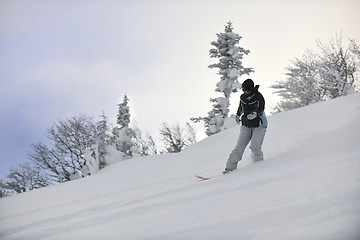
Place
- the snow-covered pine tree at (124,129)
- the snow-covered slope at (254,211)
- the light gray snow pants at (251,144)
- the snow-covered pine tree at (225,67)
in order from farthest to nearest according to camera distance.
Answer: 1. the snow-covered pine tree at (124,129)
2. the snow-covered pine tree at (225,67)
3. the light gray snow pants at (251,144)
4. the snow-covered slope at (254,211)

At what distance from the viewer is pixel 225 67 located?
1967 centimetres

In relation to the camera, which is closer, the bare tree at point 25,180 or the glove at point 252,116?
the glove at point 252,116

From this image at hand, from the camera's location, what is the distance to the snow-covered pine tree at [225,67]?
1911cm

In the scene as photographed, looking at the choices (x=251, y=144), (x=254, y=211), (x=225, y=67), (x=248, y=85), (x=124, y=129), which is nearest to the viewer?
(x=254, y=211)

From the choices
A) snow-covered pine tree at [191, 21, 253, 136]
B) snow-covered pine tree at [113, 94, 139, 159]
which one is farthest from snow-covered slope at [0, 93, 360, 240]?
snow-covered pine tree at [113, 94, 139, 159]

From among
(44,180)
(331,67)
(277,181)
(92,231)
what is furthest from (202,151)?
(44,180)

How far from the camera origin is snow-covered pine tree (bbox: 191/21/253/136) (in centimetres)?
1911

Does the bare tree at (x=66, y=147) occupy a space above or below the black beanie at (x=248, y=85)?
above

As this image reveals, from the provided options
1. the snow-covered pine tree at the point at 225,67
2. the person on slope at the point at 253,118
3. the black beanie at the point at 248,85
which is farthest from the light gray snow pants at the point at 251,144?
the snow-covered pine tree at the point at 225,67

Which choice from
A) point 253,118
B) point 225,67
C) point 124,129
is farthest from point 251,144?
point 124,129

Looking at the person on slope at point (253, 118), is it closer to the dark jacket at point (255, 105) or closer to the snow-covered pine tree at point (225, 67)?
the dark jacket at point (255, 105)

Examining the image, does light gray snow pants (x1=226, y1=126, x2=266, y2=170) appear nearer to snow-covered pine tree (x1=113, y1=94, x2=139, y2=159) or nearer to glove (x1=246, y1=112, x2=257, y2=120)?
glove (x1=246, y1=112, x2=257, y2=120)

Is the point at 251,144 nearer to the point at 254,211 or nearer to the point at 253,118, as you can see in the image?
the point at 253,118

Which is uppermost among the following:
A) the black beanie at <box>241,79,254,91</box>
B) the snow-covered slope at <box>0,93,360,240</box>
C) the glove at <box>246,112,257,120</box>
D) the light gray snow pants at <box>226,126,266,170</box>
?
the black beanie at <box>241,79,254,91</box>
